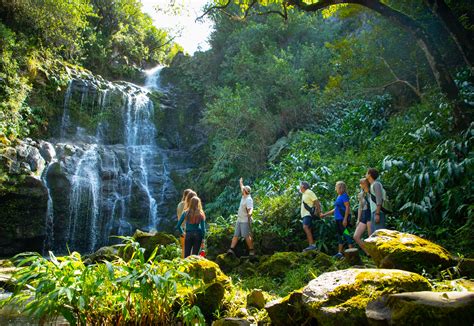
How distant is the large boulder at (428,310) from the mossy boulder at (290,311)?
1.07 metres

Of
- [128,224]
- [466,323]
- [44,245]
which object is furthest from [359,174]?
[44,245]

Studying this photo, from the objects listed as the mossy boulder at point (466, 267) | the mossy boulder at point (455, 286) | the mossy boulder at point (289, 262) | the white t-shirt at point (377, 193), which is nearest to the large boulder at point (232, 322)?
the mossy boulder at point (455, 286)

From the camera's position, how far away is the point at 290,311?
425 cm

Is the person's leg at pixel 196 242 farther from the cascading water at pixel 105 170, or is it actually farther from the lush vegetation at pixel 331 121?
the cascading water at pixel 105 170

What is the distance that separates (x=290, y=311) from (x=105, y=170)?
1461cm

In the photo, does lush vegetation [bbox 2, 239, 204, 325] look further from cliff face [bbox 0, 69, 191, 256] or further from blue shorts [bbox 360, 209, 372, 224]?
cliff face [bbox 0, 69, 191, 256]

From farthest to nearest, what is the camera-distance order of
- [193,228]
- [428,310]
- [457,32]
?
[457,32] → [193,228] → [428,310]

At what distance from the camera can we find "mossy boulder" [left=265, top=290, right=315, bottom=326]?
4117 millimetres

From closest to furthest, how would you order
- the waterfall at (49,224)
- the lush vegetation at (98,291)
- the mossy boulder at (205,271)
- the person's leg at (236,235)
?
the lush vegetation at (98,291) → the mossy boulder at (205,271) → the person's leg at (236,235) → the waterfall at (49,224)

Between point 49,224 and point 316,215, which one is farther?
point 49,224

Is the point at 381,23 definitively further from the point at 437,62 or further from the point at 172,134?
the point at 172,134

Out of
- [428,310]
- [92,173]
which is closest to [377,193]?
[428,310]

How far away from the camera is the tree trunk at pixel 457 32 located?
819 cm

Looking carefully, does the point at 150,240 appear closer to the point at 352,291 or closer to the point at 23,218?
the point at 23,218
